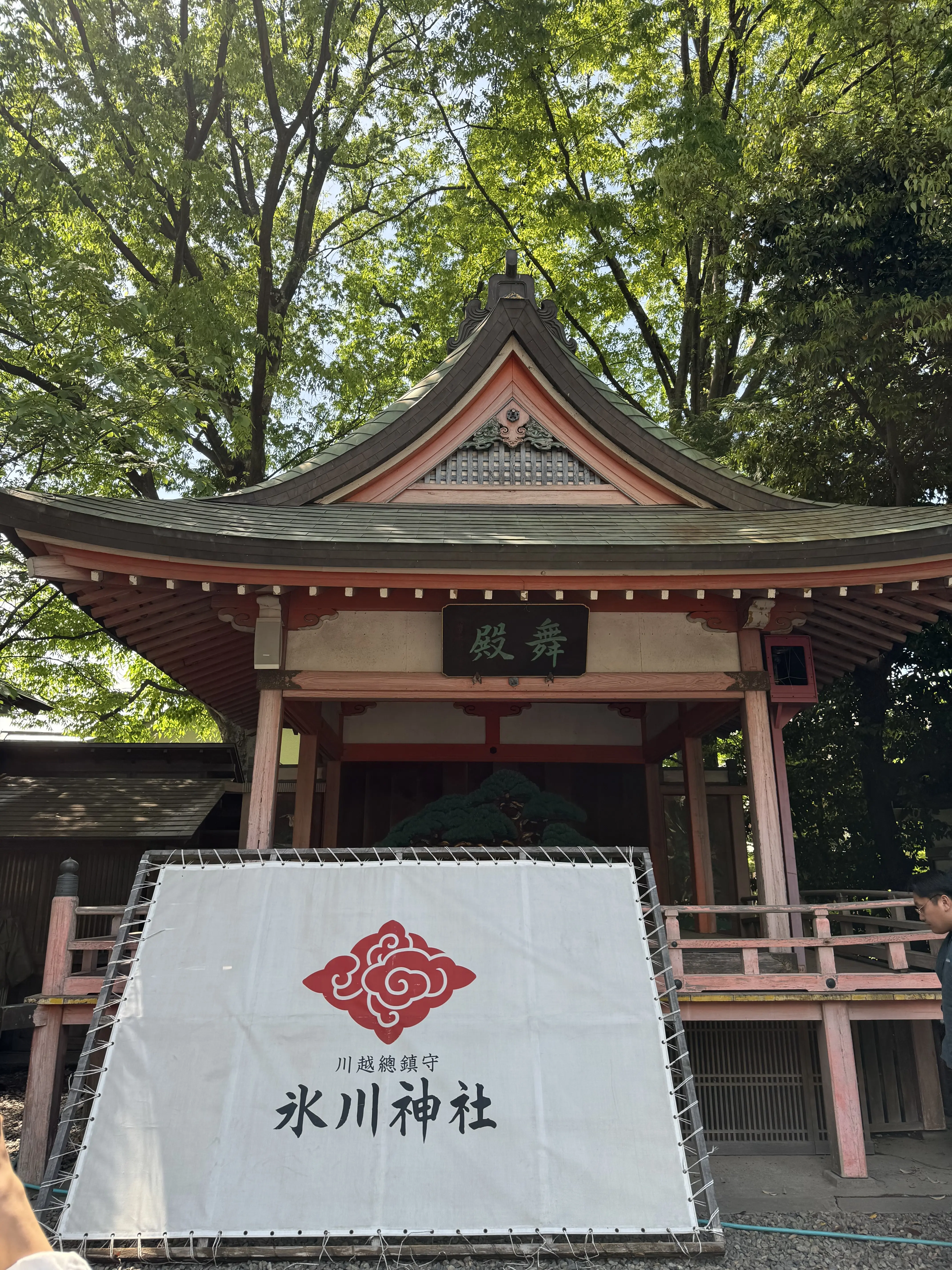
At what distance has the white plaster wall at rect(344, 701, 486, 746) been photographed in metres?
10.5

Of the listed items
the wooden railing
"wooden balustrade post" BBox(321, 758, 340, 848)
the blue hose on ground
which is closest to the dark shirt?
the blue hose on ground

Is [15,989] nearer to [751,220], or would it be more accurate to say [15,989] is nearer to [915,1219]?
[915,1219]

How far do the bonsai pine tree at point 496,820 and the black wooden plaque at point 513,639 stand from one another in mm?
1339

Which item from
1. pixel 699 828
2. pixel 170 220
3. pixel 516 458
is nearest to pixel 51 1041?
pixel 516 458

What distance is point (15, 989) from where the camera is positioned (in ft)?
32.1

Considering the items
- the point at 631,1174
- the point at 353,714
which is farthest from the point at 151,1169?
the point at 353,714

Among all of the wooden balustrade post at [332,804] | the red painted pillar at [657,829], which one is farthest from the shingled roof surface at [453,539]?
the red painted pillar at [657,829]

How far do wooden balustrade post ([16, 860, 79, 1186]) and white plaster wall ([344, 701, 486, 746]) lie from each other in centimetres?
485

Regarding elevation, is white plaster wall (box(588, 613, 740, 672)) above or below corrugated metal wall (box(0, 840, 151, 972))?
above

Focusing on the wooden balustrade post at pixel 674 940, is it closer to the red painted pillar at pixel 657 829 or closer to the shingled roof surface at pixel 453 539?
the shingled roof surface at pixel 453 539

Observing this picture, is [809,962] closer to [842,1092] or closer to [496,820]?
[842,1092]

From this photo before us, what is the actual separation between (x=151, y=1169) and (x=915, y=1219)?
14.8 feet

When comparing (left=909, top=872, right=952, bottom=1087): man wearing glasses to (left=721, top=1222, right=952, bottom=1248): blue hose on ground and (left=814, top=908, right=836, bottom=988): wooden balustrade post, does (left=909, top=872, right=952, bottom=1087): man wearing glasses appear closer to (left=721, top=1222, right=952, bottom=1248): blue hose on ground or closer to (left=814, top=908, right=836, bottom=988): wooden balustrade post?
(left=721, top=1222, right=952, bottom=1248): blue hose on ground

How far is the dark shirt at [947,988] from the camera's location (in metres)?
3.67
